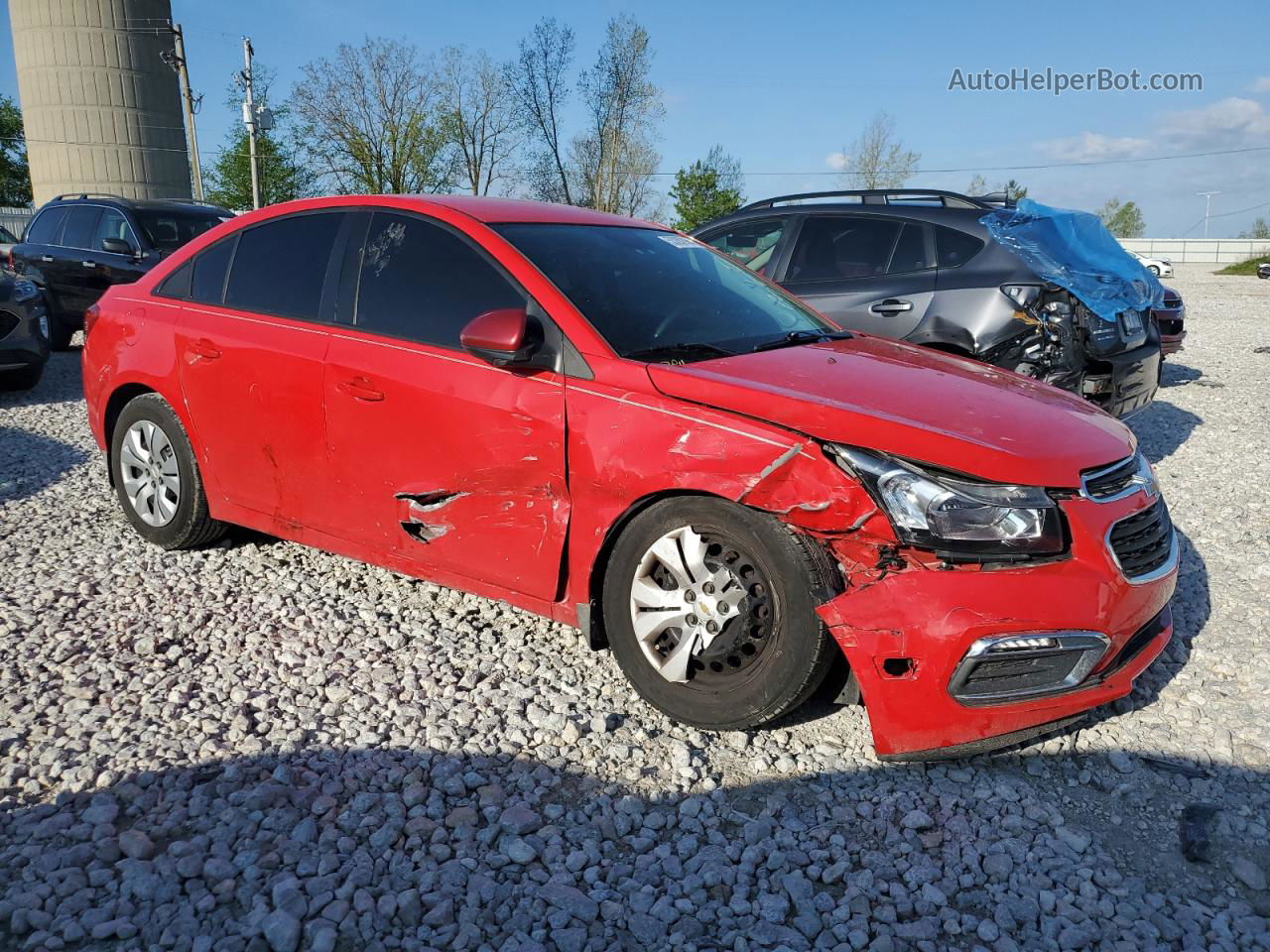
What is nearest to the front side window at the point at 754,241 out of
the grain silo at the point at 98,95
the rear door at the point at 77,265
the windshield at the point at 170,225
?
the windshield at the point at 170,225

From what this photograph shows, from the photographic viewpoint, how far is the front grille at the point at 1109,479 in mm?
2986

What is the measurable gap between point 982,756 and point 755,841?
91 centimetres

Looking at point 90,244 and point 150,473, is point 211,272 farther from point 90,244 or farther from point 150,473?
point 90,244

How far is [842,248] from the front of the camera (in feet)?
22.7

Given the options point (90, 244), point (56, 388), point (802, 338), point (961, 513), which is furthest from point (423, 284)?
point (90, 244)

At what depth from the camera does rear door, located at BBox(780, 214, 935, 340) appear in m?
6.47

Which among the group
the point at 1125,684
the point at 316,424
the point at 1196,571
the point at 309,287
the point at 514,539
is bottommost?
the point at 1196,571

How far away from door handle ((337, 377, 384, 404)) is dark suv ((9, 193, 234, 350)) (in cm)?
817

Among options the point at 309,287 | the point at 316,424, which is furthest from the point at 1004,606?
the point at 309,287

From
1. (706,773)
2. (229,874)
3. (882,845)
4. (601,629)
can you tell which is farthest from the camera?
(601,629)

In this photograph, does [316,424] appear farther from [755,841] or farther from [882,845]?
[882,845]

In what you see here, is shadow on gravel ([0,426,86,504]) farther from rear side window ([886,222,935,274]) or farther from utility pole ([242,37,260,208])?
utility pole ([242,37,260,208])

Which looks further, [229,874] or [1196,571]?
[1196,571]

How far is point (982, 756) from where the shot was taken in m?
3.14
